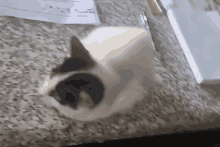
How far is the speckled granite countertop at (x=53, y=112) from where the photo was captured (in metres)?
0.19

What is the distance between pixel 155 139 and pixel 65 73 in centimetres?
18

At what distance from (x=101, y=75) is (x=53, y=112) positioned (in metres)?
0.09

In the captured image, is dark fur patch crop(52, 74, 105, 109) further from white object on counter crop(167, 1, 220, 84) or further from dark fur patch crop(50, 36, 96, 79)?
white object on counter crop(167, 1, 220, 84)

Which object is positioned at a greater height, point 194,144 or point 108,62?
point 108,62

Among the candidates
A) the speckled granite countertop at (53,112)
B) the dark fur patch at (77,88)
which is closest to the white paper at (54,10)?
the speckled granite countertop at (53,112)

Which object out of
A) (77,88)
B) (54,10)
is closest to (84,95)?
(77,88)

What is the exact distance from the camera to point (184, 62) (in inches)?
12.3

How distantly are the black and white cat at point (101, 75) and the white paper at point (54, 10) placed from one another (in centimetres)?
4

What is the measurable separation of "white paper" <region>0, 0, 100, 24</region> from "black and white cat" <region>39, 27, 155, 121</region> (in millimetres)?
44

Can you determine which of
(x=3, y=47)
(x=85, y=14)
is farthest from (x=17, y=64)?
(x=85, y=14)

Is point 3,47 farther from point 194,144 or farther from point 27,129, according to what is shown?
point 194,144

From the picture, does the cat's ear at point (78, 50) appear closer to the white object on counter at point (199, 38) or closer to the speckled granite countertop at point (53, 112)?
the speckled granite countertop at point (53, 112)

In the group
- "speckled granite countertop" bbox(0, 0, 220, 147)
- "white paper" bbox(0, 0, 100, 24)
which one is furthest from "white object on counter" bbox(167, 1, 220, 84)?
"white paper" bbox(0, 0, 100, 24)

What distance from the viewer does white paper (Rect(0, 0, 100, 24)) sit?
28 centimetres
